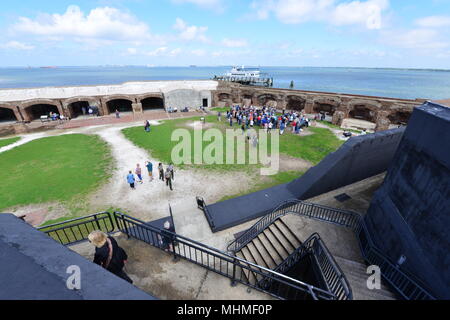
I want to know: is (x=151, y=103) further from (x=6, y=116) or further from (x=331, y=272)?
(x=331, y=272)

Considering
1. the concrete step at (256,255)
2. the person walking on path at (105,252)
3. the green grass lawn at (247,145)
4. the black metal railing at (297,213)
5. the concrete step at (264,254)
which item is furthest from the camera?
the green grass lawn at (247,145)

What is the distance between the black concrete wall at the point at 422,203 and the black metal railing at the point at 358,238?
349 millimetres

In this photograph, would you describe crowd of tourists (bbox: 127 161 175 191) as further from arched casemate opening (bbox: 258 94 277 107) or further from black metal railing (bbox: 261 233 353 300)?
arched casemate opening (bbox: 258 94 277 107)

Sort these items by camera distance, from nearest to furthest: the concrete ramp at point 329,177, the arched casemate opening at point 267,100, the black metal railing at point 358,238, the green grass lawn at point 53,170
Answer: the black metal railing at point 358,238, the concrete ramp at point 329,177, the green grass lawn at point 53,170, the arched casemate opening at point 267,100

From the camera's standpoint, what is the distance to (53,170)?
15344 millimetres

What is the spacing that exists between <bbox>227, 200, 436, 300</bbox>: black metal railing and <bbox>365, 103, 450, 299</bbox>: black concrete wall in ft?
1.15

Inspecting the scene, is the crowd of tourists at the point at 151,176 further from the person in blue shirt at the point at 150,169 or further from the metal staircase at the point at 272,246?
the metal staircase at the point at 272,246

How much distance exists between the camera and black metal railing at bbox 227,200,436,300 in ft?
17.3

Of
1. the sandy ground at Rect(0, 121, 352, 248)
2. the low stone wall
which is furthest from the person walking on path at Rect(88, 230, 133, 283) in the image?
the low stone wall

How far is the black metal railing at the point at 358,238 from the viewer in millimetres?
5273

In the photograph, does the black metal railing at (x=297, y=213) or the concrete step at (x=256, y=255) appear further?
the black metal railing at (x=297, y=213)

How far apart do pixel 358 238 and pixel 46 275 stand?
8783mm

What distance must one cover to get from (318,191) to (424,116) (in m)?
5.52

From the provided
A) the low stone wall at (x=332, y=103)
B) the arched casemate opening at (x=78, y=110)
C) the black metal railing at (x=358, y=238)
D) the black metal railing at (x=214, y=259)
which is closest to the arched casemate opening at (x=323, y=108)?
the low stone wall at (x=332, y=103)
